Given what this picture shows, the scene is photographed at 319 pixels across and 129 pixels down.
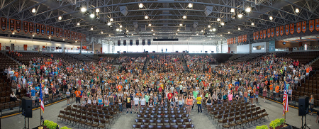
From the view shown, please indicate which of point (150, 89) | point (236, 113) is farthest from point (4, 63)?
point (236, 113)

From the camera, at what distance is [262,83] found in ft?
54.0

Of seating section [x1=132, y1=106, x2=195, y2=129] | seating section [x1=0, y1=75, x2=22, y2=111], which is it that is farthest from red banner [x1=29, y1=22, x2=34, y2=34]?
seating section [x1=132, y1=106, x2=195, y2=129]

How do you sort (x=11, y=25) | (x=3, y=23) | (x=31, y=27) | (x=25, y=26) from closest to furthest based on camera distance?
1. (x=3, y=23)
2. (x=11, y=25)
3. (x=25, y=26)
4. (x=31, y=27)

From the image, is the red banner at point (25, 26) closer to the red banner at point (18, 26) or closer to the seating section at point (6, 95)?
the red banner at point (18, 26)

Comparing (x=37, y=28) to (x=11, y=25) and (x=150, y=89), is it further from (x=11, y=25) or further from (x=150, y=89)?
(x=150, y=89)

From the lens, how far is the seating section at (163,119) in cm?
824

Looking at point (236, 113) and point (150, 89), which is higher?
point (150, 89)

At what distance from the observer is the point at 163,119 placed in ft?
29.3

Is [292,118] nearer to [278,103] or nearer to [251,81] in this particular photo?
[278,103]

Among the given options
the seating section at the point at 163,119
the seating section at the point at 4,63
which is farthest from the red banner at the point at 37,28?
the seating section at the point at 163,119

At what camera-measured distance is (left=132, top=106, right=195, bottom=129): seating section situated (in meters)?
8.24

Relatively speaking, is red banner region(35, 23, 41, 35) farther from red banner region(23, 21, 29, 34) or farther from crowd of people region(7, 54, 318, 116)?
crowd of people region(7, 54, 318, 116)

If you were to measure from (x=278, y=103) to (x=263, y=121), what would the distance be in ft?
17.2

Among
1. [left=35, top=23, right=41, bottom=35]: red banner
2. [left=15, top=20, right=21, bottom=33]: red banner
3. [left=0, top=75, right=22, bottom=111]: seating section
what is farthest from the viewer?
[left=35, top=23, right=41, bottom=35]: red banner
